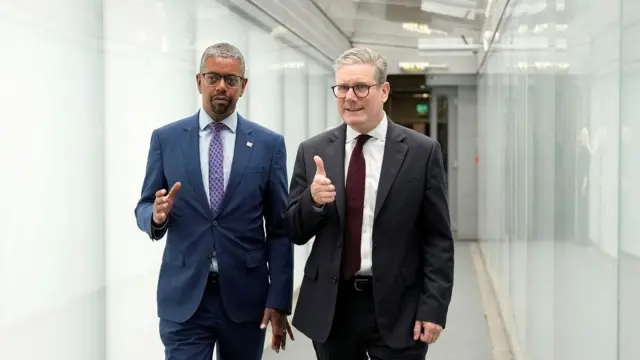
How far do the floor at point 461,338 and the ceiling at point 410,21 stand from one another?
3.35m

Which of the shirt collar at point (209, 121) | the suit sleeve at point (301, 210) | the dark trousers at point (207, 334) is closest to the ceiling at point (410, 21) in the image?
the shirt collar at point (209, 121)

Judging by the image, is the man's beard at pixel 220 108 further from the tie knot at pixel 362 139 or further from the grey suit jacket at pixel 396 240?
the tie knot at pixel 362 139

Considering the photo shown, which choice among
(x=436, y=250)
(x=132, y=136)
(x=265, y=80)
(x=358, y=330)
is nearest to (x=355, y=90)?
(x=436, y=250)

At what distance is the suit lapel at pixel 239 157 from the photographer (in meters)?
3.00

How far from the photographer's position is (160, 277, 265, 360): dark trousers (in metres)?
2.95

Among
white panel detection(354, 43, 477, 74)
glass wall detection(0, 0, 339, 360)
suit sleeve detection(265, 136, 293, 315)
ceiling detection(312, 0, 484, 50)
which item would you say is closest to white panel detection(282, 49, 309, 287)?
ceiling detection(312, 0, 484, 50)

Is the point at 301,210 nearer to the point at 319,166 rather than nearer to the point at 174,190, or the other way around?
the point at 319,166

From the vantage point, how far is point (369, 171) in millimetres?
2850

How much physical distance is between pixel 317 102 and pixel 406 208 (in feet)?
26.3

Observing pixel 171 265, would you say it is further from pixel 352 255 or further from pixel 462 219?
pixel 462 219

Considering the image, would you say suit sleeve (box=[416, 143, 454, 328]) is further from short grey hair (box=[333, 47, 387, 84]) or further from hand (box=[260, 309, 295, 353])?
hand (box=[260, 309, 295, 353])

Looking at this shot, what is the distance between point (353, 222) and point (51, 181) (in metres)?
1.49

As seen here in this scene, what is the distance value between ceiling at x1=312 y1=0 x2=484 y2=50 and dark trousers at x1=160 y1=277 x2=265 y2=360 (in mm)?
6595

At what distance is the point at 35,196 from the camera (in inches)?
132
